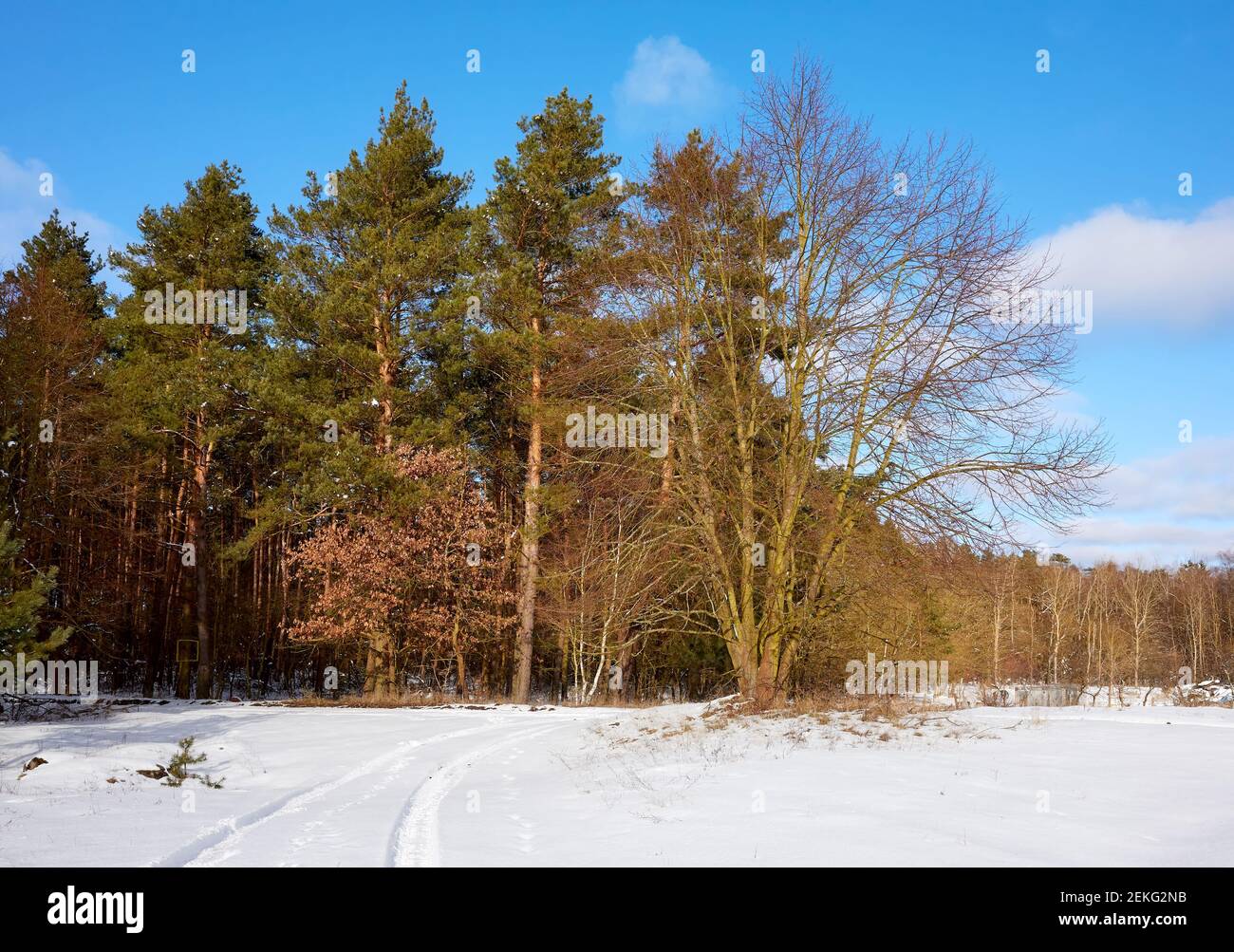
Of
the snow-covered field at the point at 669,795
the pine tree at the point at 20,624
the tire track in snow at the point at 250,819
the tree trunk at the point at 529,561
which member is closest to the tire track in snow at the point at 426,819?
the snow-covered field at the point at 669,795

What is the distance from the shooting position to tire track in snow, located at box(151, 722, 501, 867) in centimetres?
671

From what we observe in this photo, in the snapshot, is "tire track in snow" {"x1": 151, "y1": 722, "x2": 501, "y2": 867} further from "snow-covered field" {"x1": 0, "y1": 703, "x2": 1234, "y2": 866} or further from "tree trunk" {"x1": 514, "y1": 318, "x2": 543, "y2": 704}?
"tree trunk" {"x1": 514, "y1": 318, "x2": 543, "y2": 704}

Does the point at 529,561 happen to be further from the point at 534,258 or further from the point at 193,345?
the point at 193,345

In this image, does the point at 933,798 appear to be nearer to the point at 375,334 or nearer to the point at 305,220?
the point at 375,334

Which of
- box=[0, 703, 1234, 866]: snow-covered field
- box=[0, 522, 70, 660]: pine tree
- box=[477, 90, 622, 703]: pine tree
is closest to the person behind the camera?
box=[0, 703, 1234, 866]: snow-covered field

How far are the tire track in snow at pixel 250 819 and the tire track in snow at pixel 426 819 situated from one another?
3.55 feet

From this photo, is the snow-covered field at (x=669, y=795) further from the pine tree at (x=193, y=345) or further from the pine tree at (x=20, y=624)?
the pine tree at (x=193, y=345)

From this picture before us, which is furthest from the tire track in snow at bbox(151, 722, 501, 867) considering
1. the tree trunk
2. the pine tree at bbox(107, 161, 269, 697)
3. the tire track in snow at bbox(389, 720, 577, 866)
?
the pine tree at bbox(107, 161, 269, 697)

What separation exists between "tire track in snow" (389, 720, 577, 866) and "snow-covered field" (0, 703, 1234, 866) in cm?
4

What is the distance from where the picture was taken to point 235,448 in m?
34.2

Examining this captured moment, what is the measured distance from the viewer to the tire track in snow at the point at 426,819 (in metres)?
Answer: 6.71

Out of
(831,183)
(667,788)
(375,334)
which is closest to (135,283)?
(375,334)

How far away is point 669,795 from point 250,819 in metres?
4.25
